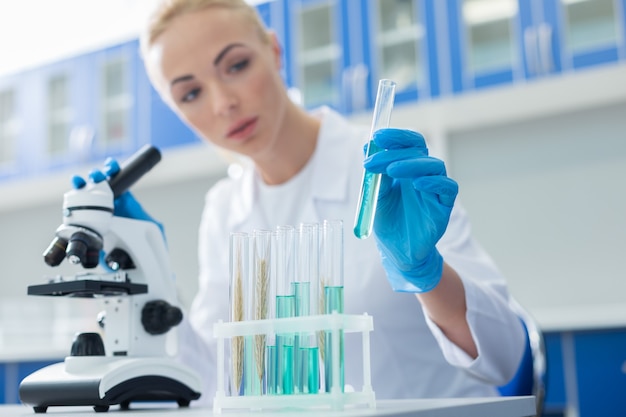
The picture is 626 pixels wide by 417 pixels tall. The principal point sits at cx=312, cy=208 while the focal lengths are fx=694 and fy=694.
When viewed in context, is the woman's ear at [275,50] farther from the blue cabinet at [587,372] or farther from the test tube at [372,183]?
the blue cabinet at [587,372]

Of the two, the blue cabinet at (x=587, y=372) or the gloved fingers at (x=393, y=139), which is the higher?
the gloved fingers at (x=393, y=139)

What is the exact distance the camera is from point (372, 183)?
0.86m

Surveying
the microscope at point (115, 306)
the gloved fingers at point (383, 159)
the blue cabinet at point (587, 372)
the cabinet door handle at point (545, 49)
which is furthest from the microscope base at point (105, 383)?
the cabinet door handle at point (545, 49)

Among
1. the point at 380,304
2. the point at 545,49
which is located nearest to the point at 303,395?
the point at 380,304

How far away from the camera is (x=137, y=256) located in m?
1.11

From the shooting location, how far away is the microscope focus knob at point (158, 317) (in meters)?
1.09

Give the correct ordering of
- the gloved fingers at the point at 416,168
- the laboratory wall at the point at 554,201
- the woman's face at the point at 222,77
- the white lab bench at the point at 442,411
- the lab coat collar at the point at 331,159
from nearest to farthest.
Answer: the white lab bench at the point at 442,411, the gloved fingers at the point at 416,168, the woman's face at the point at 222,77, the lab coat collar at the point at 331,159, the laboratory wall at the point at 554,201

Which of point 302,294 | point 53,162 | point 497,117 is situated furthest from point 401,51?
point 302,294

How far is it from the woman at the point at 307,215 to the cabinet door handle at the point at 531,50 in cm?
147

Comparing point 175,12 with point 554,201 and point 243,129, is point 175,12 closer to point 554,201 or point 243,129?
point 243,129

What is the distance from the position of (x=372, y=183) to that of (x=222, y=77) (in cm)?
72

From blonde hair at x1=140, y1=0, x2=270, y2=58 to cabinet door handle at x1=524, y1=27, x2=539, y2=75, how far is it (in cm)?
166

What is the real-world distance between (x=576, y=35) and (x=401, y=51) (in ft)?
2.56

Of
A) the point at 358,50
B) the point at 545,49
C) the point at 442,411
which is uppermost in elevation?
the point at 358,50
